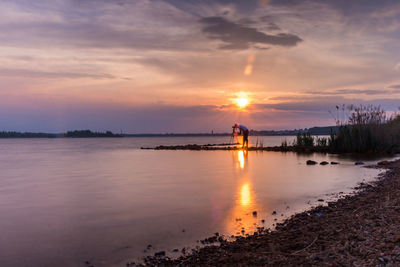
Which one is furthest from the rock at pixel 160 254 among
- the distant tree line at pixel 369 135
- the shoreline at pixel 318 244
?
the distant tree line at pixel 369 135

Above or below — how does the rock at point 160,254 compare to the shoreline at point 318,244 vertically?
below

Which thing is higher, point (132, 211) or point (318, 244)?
point (318, 244)

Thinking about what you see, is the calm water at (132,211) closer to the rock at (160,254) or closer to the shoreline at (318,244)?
the rock at (160,254)

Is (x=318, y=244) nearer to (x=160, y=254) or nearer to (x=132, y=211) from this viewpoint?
(x=160, y=254)

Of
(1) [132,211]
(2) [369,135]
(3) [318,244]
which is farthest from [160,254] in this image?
(2) [369,135]

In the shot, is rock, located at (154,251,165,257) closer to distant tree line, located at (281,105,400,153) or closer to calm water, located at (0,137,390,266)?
calm water, located at (0,137,390,266)

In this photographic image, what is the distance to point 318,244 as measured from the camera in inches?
200

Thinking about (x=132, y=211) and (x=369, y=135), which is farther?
(x=369, y=135)

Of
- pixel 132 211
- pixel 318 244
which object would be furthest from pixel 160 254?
pixel 132 211

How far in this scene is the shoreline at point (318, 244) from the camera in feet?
14.3

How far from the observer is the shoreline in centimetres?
437

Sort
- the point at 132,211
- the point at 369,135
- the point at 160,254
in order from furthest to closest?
the point at 369,135 → the point at 132,211 → the point at 160,254

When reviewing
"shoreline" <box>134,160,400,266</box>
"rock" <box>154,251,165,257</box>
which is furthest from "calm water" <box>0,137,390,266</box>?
"shoreline" <box>134,160,400,266</box>

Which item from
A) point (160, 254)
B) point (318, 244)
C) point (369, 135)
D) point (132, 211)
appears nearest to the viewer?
point (318, 244)
